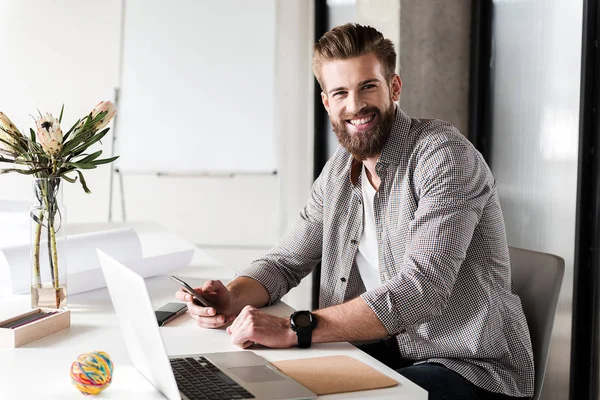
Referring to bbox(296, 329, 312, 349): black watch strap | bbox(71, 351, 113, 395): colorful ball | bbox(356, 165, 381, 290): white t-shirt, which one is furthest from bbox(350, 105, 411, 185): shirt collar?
bbox(71, 351, 113, 395): colorful ball

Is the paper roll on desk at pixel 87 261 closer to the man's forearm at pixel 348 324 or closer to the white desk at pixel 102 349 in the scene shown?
the white desk at pixel 102 349

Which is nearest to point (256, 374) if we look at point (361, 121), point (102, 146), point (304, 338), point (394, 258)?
point (304, 338)

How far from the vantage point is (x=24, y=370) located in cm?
129

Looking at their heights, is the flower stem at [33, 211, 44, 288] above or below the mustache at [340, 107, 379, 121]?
below

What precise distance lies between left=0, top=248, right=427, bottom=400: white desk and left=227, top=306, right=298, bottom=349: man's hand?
0.02m

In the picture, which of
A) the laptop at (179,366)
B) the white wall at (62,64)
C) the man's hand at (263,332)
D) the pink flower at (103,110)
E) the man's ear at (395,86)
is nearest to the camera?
the laptop at (179,366)

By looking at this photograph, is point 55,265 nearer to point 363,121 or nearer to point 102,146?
point 363,121

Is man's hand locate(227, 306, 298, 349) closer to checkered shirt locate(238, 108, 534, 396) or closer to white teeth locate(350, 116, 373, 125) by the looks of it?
checkered shirt locate(238, 108, 534, 396)

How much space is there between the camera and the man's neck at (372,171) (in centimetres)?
191

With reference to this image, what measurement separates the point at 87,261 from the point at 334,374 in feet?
3.17

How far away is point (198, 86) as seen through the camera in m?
4.66

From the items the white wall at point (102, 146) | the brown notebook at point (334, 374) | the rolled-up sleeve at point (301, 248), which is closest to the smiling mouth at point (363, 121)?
the rolled-up sleeve at point (301, 248)

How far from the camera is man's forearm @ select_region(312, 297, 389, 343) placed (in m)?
1.48

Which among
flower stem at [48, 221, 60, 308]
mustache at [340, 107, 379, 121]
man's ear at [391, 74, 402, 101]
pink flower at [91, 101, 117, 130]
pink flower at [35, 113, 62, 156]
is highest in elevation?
man's ear at [391, 74, 402, 101]
